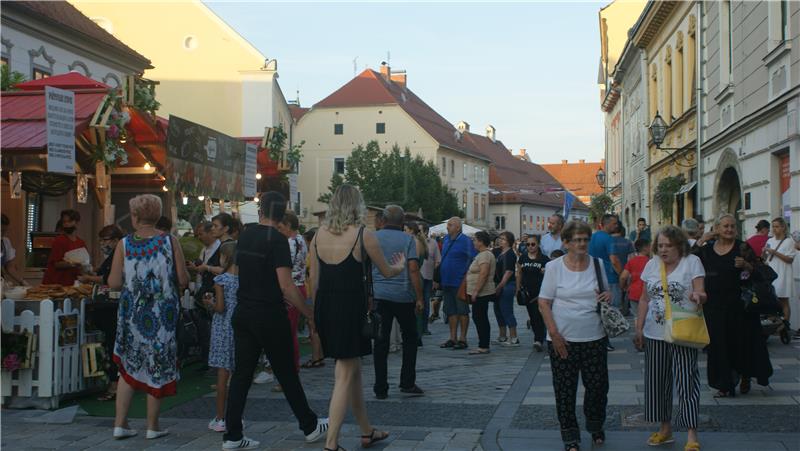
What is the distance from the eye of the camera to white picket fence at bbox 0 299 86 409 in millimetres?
8336

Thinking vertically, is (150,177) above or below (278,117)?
below

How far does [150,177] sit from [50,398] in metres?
7.97

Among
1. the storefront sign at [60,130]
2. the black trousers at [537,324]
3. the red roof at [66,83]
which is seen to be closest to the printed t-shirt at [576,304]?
the storefront sign at [60,130]

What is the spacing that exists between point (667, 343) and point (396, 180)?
5866 cm

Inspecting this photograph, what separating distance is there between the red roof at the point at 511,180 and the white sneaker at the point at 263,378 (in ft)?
252

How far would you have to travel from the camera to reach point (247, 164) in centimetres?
1598

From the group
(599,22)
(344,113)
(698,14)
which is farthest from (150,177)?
(344,113)

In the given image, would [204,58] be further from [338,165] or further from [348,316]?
[348,316]

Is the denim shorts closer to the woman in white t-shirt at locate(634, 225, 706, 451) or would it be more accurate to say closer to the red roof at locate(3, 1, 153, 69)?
the woman in white t-shirt at locate(634, 225, 706, 451)

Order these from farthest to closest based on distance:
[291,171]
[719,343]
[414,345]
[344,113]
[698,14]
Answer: [344,113], [698,14], [291,171], [414,345], [719,343]

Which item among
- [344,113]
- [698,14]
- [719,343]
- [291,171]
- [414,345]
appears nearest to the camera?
[719,343]

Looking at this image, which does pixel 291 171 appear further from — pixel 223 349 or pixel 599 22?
pixel 599 22

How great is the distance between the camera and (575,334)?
21.4 feet

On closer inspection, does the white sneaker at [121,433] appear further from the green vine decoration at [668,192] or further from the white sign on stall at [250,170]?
the green vine decoration at [668,192]
